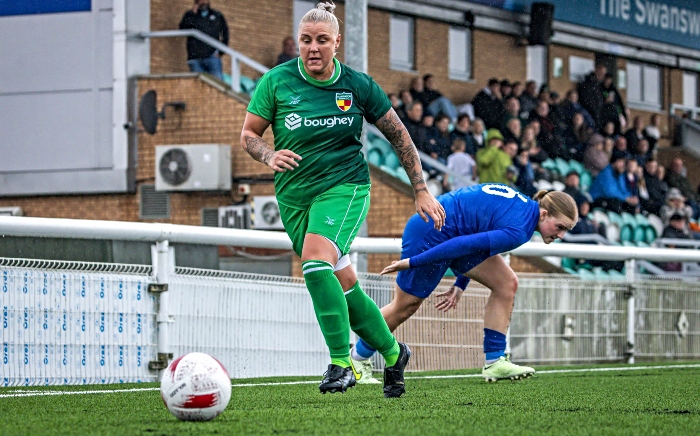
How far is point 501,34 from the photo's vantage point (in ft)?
88.9

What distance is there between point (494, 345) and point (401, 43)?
1675cm

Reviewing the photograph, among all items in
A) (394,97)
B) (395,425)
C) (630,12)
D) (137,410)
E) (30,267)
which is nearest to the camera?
(395,425)

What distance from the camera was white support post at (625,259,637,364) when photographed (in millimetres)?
13219

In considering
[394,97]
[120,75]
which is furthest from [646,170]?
[120,75]

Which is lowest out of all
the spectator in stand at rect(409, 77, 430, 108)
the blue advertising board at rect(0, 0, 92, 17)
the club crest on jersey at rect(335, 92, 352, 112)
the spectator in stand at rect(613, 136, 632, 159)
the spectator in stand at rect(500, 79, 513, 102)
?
the club crest on jersey at rect(335, 92, 352, 112)

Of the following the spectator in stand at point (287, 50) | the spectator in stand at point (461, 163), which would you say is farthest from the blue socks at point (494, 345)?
the spectator in stand at point (287, 50)

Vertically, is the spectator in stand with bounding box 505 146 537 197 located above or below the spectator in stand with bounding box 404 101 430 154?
below

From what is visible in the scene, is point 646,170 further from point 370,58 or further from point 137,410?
point 137,410

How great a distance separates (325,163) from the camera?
21.6 ft

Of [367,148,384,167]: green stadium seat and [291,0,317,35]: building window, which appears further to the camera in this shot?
[291,0,317,35]: building window

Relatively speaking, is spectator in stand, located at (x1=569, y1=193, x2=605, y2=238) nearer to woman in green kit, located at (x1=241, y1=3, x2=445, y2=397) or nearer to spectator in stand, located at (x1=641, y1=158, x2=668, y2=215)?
spectator in stand, located at (x1=641, y1=158, x2=668, y2=215)

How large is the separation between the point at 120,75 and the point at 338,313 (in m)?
14.1

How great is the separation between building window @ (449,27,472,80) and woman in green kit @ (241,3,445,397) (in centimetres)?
1948

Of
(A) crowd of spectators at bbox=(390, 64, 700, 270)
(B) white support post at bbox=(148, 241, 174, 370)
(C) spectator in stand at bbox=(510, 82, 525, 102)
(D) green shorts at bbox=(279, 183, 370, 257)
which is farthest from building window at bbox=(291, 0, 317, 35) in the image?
(D) green shorts at bbox=(279, 183, 370, 257)
